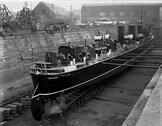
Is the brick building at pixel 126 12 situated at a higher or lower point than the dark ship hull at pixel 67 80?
higher

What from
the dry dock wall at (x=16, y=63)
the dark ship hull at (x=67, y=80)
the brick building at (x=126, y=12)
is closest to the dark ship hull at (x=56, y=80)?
the dark ship hull at (x=67, y=80)

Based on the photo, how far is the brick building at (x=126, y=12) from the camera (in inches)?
2874

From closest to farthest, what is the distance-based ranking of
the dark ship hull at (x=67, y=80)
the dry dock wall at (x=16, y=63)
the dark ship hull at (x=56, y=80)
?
the dark ship hull at (x=56, y=80) < the dark ship hull at (x=67, y=80) < the dry dock wall at (x=16, y=63)

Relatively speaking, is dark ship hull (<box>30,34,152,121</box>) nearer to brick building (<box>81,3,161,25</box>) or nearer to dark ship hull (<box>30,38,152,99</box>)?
dark ship hull (<box>30,38,152,99</box>)

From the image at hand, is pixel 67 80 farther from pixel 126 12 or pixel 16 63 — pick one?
pixel 126 12

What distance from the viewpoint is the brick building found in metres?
73.0

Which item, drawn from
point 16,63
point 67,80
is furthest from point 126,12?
point 67,80

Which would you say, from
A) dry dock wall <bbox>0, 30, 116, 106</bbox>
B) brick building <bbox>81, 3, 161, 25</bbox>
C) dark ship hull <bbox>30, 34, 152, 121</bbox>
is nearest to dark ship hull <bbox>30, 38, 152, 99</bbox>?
dark ship hull <bbox>30, 34, 152, 121</bbox>

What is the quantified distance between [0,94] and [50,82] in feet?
17.0

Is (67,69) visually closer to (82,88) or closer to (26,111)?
(82,88)

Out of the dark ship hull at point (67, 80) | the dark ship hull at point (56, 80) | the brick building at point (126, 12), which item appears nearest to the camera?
the dark ship hull at point (56, 80)

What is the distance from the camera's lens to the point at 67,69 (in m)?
15.9

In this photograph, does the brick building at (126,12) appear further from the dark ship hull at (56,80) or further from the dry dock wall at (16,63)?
the dark ship hull at (56,80)

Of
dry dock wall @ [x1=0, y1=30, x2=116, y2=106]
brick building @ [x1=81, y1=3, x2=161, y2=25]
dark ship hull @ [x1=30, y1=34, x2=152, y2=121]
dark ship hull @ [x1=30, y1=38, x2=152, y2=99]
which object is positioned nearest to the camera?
dark ship hull @ [x1=30, y1=34, x2=152, y2=121]
